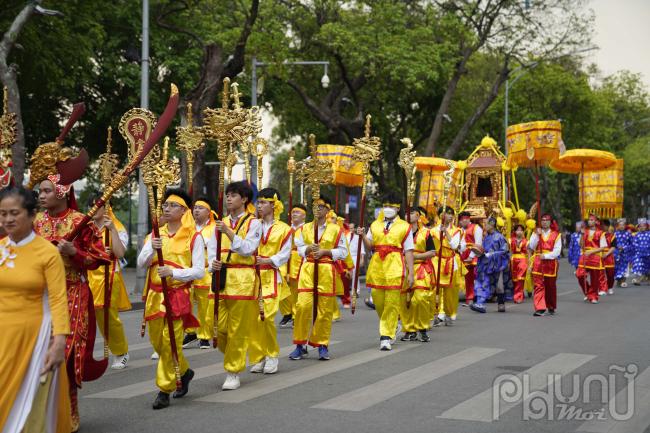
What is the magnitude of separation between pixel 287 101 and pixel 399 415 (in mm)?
31826

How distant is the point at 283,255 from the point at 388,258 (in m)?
2.26

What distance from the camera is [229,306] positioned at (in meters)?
8.99

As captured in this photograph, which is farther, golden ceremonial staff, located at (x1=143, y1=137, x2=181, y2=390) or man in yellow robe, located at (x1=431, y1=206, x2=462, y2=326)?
man in yellow robe, located at (x1=431, y1=206, x2=462, y2=326)

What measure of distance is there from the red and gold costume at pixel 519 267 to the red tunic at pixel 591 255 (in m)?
1.56

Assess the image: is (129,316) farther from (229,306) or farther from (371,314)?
(229,306)

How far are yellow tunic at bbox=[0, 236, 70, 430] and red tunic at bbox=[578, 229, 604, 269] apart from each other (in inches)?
707

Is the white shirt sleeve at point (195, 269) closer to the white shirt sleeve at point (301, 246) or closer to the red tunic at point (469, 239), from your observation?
the white shirt sleeve at point (301, 246)

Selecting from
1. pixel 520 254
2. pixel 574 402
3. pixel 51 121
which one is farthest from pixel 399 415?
pixel 51 121

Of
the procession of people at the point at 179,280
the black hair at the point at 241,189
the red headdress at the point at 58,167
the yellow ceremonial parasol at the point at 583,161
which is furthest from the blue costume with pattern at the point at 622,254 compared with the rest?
the red headdress at the point at 58,167

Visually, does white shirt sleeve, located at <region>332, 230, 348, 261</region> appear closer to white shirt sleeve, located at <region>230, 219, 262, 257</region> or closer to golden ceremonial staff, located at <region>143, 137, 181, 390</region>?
white shirt sleeve, located at <region>230, 219, 262, 257</region>

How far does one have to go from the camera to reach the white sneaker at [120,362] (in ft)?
33.8

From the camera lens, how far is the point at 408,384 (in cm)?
922

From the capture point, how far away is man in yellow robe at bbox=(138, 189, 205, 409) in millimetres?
7895

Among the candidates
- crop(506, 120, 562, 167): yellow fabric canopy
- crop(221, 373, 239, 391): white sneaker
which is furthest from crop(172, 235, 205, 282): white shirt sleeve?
crop(506, 120, 562, 167): yellow fabric canopy
